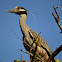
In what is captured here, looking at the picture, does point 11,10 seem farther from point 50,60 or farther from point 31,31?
point 50,60

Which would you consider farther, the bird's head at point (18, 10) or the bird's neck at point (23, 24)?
the bird's head at point (18, 10)

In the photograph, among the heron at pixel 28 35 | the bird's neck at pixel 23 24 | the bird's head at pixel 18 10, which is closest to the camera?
the heron at pixel 28 35

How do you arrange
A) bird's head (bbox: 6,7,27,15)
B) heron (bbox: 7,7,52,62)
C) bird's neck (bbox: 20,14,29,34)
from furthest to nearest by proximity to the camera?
bird's head (bbox: 6,7,27,15), bird's neck (bbox: 20,14,29,34), heron (bbox: 7,7,52,62)

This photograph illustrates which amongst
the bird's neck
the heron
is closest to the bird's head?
the heron

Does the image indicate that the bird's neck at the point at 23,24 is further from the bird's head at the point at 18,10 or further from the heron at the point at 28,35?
the bird's head at the point at 18,10

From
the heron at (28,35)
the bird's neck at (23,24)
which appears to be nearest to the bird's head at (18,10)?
the heron at (28,35)

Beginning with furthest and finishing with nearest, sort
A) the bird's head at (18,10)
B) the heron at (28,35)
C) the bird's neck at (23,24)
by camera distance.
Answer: the bird's head at (18,10) → the bird's neck at (23,24) → the heron at (28,35)

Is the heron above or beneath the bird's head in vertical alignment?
beneath

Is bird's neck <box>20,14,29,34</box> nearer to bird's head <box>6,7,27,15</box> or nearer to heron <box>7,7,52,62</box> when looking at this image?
heron <box>7,7,52,62</box>

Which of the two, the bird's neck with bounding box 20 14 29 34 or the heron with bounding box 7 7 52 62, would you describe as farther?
the bird's neck with bounding box 20 14 29 34

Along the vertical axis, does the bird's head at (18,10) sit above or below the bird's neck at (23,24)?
above

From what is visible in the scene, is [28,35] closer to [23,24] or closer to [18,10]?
[23,24]

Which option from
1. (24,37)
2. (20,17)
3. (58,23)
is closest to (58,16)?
(58,23)

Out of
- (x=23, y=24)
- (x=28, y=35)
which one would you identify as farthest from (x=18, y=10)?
(x=28, y=35)
